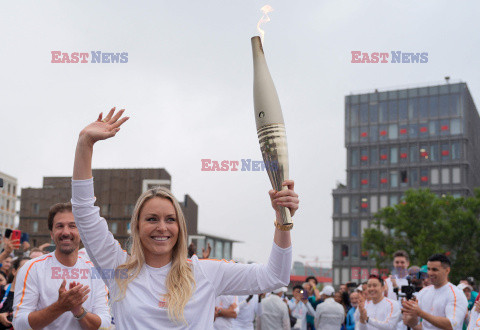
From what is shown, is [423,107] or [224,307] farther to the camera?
[423,107]

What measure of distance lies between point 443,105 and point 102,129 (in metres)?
83.3

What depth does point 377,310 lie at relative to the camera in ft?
30.1

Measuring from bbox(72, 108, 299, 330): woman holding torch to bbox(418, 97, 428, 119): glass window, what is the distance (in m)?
83.2

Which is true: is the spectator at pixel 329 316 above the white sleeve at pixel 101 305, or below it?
below

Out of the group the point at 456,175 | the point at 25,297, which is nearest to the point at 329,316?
the point at 25,297

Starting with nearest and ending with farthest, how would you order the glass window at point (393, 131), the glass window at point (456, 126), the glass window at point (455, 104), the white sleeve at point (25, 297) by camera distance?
the white sleeve at point (25, 297), the glass window at point (455, 104), the glass window at point (456, 126), the glass window at point (393, 131)

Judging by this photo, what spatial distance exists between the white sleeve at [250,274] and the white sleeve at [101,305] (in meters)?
1.55

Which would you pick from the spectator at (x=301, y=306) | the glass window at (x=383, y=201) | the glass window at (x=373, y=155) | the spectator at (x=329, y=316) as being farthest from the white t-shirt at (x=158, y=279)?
the glass window at (x=373, y=155)

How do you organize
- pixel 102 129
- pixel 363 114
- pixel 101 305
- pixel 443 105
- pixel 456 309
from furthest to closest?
1. pixel 363 114
2. pixel 443 105
3. pixel 456 309
4. pixel 101 305
5. pixel 102 129

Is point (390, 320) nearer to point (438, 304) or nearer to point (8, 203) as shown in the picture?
point (438, 304)

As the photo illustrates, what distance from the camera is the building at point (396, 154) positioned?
80.2 m

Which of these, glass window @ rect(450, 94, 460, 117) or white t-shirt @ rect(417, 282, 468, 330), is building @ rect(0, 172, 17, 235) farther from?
white t-shirt @ rect(417, 282, 468, 330)

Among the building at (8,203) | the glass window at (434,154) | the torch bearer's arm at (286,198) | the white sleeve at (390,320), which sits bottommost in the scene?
the white sleeve at (390,320)

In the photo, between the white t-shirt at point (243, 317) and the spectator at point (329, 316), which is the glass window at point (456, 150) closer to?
the spectator at point (329, 316)
